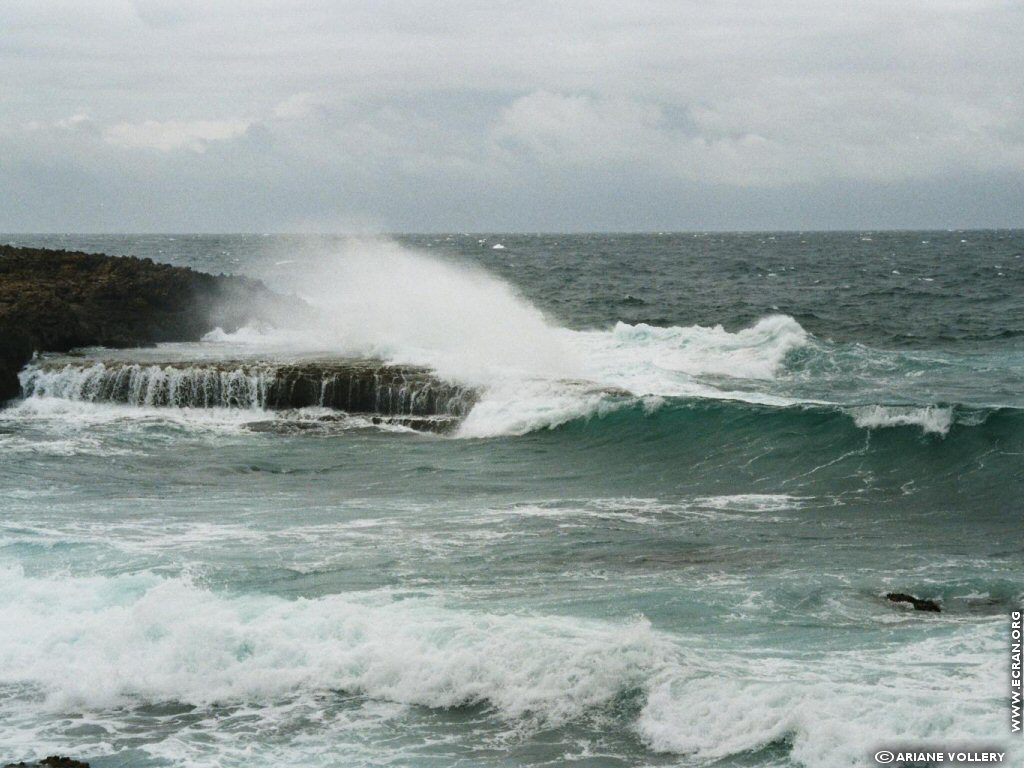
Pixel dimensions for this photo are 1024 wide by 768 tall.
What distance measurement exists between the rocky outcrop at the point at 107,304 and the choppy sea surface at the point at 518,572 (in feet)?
7.23

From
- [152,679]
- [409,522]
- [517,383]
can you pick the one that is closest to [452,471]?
[409,522]

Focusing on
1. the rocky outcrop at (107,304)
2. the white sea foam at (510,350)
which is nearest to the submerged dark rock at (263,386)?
the white sea foam at (510,350)

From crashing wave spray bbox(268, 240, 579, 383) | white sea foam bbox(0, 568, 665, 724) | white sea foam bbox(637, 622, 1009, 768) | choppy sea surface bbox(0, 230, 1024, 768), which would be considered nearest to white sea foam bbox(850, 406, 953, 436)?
choppy sea surface bbox(0, 230, 1024, 768)

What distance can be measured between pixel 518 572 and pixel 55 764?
575 cm

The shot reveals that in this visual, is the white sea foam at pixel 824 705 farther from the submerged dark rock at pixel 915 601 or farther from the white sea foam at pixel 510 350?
the white sea foam at pixel 510 350

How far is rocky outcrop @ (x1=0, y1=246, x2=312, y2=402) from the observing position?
2695cm

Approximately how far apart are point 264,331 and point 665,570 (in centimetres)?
2242

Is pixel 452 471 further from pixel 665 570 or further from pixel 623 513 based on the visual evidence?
pixel 665 570

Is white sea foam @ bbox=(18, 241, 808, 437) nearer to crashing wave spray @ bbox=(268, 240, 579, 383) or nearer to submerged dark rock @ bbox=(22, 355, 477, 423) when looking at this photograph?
crashing wave spray @ bbox=(268, 240, 579, 383)

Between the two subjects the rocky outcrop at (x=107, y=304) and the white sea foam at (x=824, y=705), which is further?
the rocky outcrop at (x=107, y=304)

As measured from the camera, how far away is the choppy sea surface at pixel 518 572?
9273 mm

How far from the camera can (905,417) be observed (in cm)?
2031

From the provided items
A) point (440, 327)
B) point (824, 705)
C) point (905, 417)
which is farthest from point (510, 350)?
point (824, 705)

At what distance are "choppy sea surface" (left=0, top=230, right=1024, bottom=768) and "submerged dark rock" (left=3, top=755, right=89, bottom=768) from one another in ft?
0.88
